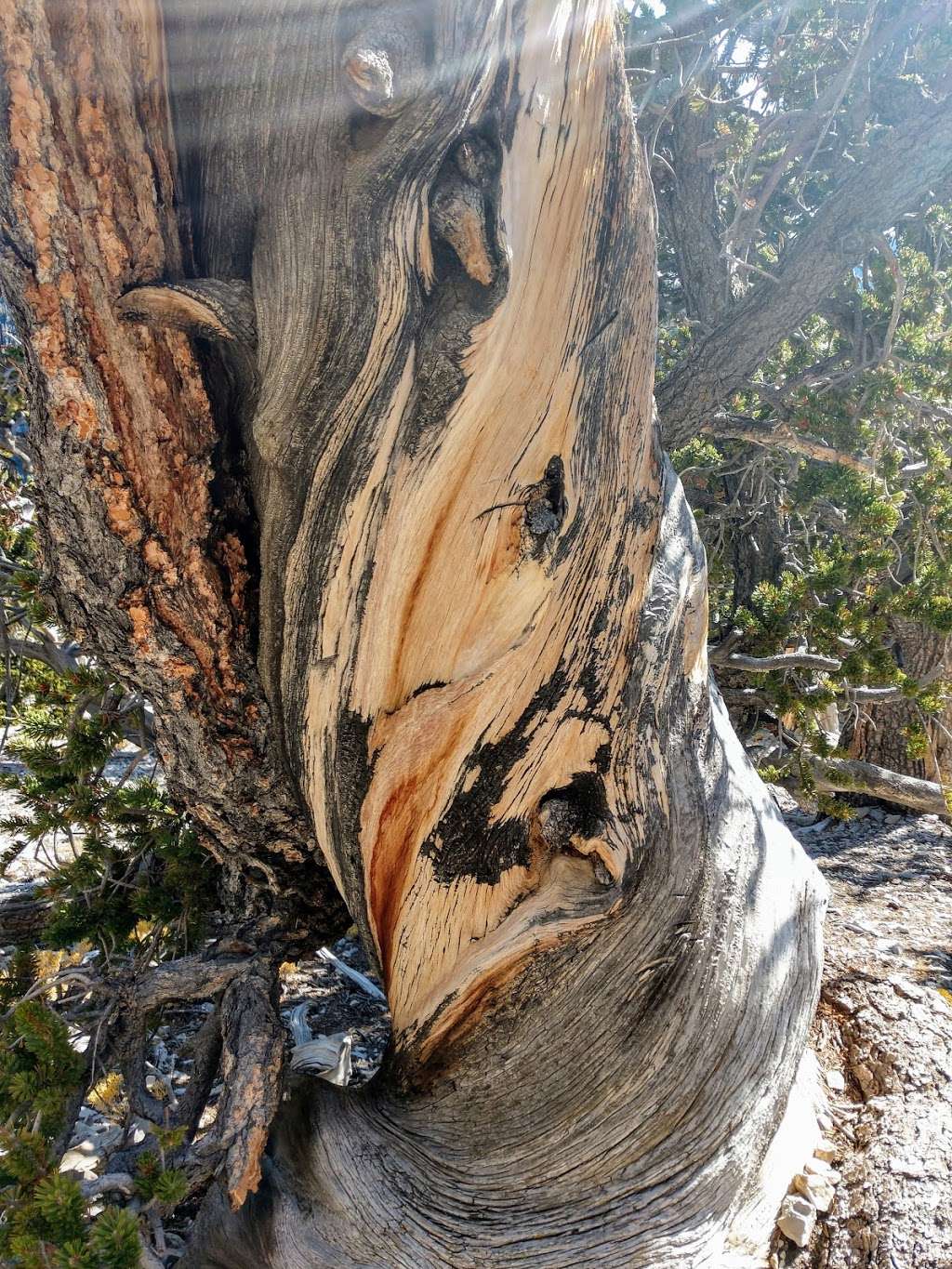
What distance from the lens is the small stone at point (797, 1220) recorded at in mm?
1727

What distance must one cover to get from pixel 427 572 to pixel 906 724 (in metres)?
4.02

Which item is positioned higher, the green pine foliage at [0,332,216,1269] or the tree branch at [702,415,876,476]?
the tree branch at [702,415,876,476]

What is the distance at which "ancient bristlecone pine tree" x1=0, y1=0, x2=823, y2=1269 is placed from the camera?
147cm

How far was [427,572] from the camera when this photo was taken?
1668 mm

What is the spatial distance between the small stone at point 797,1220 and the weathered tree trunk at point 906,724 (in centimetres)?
328

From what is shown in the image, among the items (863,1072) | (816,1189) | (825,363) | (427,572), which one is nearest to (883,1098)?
(863,1072)

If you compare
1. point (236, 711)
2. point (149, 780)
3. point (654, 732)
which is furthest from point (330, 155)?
point (149, 780)

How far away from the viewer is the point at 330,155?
154 cm

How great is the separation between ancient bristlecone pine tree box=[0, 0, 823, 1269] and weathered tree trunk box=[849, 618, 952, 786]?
10.5ft

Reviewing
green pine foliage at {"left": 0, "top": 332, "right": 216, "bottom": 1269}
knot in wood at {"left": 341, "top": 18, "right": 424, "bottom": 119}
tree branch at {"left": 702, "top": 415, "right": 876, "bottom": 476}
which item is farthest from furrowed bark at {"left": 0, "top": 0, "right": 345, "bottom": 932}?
tree branch at {"left": 702, "top": 415, "right": 876, "bottom": 476}

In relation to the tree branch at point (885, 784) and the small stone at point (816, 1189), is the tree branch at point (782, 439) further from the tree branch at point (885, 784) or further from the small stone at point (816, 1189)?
→ the small stone at point (816, 1189)

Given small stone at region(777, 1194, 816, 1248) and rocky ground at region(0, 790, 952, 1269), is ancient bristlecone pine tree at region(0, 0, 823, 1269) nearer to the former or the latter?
small stone at region(777, 1194, 816, 1248)

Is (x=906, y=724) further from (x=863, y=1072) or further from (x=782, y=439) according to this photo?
(x=863, y=1072)

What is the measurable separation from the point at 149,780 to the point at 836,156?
4.80 metres
